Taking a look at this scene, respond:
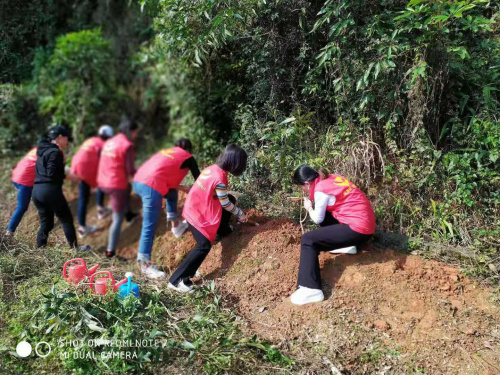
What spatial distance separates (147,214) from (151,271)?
67 centimetres

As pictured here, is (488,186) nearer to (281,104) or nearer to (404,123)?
(404,123)

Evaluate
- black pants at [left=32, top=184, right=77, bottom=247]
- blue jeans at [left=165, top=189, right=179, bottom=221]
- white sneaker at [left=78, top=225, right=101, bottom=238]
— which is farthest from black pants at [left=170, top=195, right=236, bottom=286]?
white sneaker at [left=78, top=225, right=101, bottom=238]

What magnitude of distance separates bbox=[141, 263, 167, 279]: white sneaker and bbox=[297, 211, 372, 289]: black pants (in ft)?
5.37

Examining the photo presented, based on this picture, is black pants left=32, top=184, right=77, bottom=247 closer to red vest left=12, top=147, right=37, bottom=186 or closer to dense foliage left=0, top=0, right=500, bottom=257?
red vest left=12, top=147, right=37, bottom=186

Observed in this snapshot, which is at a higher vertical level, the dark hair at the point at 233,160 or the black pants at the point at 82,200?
the dark hair at the point at 233,160

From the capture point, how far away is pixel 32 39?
6.35 m

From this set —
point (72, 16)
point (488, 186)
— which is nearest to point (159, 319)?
point (488, 186)

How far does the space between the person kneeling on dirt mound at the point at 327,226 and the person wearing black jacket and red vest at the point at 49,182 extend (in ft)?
9.27

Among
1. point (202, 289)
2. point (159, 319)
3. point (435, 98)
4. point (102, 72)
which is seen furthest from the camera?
point (102, 72)

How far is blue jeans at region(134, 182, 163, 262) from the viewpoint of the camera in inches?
185

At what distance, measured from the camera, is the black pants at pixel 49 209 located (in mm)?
4656

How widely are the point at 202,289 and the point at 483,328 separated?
2.62 m

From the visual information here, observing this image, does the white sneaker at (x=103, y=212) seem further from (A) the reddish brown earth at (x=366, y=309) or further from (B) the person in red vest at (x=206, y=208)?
(B) the person in red vest at (x=206, y=208)

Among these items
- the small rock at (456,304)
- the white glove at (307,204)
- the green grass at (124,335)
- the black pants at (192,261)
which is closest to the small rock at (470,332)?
the small rock at (456,304)
